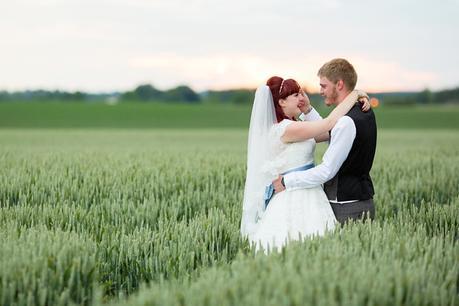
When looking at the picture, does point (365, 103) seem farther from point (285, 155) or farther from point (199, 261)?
point (199, 261)

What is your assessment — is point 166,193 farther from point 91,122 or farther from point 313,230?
point 91,122

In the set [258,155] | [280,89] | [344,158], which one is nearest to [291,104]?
[280,89]

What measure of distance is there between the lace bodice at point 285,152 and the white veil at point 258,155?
0.12 metres

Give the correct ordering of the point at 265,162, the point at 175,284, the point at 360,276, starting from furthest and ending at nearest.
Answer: the point at 265,162 → the point at 175,284 → the point at 360,276

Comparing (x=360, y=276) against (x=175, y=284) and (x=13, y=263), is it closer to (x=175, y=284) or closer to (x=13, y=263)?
(x=175, y=284)

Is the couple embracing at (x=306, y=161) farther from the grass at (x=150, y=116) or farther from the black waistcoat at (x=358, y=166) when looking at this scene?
the grass at (x=150, y=116)

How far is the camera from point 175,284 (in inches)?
154

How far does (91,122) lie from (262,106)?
171 ft

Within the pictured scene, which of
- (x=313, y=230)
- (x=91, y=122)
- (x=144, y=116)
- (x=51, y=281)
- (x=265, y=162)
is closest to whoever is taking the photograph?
(x=51, y=281)

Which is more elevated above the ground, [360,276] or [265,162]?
[265,162]

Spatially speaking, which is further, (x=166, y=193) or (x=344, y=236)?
(x=166, y=193)

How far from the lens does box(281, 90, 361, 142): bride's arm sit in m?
5.39

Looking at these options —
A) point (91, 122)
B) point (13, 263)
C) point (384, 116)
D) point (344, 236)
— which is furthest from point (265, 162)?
point (384, 116)

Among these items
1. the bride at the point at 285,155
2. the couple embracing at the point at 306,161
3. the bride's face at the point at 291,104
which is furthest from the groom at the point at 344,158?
the bride's face at the point at 291,104
